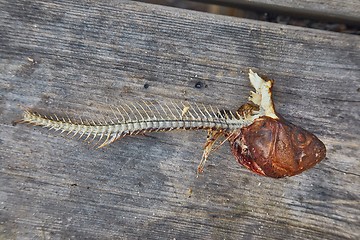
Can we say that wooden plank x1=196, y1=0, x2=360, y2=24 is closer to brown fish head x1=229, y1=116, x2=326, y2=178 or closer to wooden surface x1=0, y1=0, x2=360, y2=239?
wooden surface x1=0, y1=0, x2=360, y2=239

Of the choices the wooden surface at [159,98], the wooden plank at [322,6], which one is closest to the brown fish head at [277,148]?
the wooden surface at [159,98]

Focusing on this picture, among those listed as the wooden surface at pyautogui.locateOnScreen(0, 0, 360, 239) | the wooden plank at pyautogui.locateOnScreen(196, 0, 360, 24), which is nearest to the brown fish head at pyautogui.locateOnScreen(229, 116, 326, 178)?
the wooden surface at pyautogui.locateOnScreen(0, 0, 360, 239)

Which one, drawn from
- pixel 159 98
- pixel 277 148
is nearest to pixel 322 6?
pixel 277 148

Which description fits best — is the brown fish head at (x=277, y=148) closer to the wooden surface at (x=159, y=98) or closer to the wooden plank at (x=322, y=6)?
the wooden surface at (x=159, y=98)

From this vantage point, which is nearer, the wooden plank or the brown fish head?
the brown fish head

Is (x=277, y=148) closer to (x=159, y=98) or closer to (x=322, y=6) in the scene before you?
(x=159, y=98)
